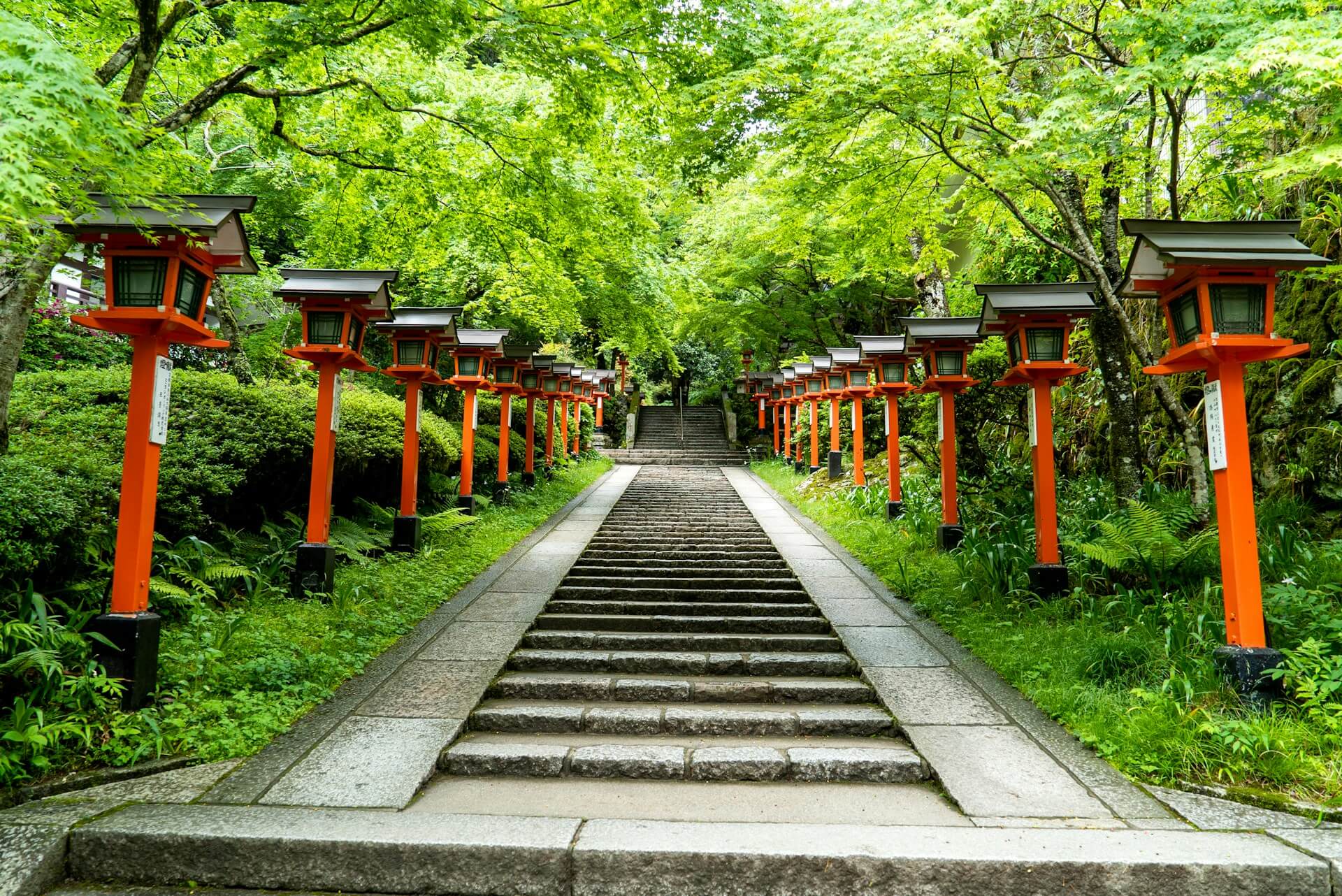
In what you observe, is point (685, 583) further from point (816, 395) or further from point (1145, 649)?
point (816, 395)

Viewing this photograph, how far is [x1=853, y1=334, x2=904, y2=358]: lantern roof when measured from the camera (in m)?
11.5

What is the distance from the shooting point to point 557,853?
3.21 metres

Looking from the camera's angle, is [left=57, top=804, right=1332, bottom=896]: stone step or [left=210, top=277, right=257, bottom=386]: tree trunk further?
[left=210, top=277, right=257, bottom=386]: tree trunk

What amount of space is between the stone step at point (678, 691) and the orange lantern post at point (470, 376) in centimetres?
635

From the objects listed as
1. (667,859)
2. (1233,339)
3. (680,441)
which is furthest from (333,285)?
(680,441)

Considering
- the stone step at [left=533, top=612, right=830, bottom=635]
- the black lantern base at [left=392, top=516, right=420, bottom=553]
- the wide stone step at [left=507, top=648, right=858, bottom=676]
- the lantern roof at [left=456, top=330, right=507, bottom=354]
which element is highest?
the lantern roof at [left=456, top=330, right=507, bottom=354]

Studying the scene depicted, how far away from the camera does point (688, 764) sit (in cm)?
413

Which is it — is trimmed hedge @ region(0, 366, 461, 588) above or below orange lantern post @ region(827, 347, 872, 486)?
below

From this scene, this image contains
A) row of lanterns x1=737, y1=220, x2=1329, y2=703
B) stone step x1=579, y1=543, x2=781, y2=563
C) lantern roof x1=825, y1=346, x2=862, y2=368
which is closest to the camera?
row of lanterns x1=737, y1=220, x2=1329, y2=703

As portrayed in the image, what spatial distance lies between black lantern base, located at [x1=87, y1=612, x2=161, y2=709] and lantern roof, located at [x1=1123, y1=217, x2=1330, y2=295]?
6.72 metres

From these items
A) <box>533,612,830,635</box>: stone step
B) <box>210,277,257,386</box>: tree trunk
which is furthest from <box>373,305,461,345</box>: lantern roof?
<box>533,612,830,635</box>: stone step

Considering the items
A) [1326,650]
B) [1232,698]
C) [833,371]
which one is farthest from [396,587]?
[833,371]

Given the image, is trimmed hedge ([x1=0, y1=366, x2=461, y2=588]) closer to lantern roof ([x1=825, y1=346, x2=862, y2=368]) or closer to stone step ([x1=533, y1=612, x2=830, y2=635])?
stone step ([x1=533, y1=612, x2=830, y2=635])

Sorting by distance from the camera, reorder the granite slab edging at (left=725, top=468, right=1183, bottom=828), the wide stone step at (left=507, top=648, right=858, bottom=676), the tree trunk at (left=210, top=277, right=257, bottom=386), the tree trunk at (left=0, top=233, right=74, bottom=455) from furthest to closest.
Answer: the tree trunk at (left=210, top=277, right=257, bottom=386), the wide stone step at (left=507, top=648, right=858, bottom=676), the tree trunk at (left=0, top=233, right=74, bottom=455), the granite slab edging at (left=725, top=468, right=1183, bottom=828)
